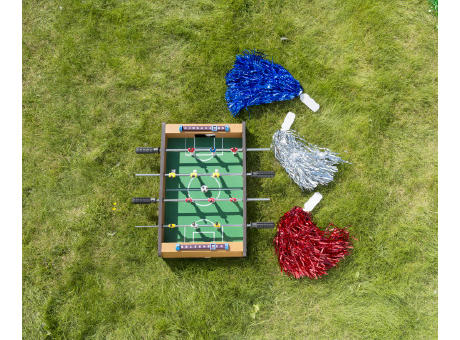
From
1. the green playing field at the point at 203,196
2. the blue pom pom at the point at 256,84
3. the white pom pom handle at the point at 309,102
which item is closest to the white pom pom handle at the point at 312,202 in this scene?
the green playing field at the point at 203,196

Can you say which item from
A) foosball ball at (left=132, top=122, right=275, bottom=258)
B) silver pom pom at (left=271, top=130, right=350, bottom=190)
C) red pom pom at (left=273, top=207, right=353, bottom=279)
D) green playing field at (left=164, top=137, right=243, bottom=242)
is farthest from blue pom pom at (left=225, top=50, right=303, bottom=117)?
red pom pom at (left=273, top=207, right=353, bottom=279)

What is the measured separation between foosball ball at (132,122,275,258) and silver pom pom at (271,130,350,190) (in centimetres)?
50

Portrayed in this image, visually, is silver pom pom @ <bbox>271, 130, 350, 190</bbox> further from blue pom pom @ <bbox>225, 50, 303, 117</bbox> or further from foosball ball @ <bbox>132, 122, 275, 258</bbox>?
blue pom pom @ <bbox>225, 50, 303, 117</bbox>

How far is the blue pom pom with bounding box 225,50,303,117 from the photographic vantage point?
4.79 m

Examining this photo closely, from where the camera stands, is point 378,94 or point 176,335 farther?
point 378,94

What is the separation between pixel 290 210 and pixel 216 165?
1.33m

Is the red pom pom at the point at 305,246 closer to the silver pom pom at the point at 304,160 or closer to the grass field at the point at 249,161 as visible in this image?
the grass field at the point at 249,161

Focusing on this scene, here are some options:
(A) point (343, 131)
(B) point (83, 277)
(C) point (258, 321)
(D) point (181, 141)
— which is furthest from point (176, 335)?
(A) point (343, 131)

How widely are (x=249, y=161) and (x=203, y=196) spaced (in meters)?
0.94

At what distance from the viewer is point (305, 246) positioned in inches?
172

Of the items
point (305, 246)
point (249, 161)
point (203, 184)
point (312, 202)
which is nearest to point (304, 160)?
point (312, 202)

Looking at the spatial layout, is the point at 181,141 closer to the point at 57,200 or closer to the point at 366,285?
the point at 57,200

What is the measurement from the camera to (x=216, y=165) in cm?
438

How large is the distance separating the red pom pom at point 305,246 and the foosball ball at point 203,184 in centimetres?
42
